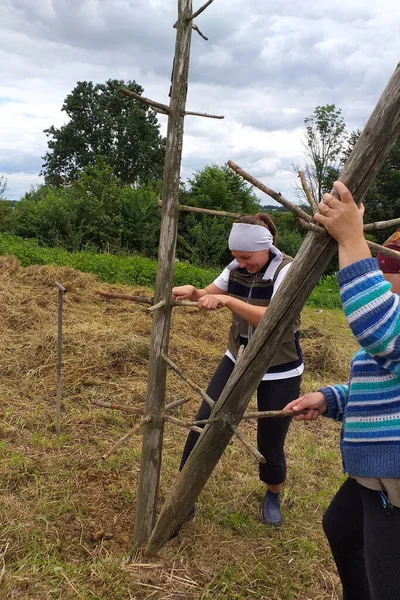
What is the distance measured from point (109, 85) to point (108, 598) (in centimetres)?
3343

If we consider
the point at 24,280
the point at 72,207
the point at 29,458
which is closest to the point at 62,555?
the point at 29,458

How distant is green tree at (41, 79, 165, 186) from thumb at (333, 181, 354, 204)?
2979 centimetres

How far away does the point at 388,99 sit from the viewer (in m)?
1.12

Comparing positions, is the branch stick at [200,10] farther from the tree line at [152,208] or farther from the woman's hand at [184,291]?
the tree line at [152,208]

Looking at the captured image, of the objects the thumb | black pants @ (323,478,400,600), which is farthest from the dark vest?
the thumb

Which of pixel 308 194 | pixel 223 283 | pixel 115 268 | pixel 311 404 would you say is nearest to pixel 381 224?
pixel 308 194

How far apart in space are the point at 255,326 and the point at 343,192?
118 cm

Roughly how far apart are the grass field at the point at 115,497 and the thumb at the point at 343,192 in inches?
73.0

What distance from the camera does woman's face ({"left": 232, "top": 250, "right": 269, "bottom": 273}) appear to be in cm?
231

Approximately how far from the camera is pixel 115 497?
8.96ft

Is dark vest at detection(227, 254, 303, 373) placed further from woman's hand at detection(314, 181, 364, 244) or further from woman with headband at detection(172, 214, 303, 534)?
woman's hand at detection(314, 181, 364, 244)

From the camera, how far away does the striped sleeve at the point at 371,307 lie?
1165mm

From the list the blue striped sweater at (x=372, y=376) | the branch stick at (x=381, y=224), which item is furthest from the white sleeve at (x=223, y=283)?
the branch stick at (x=381, y=224)

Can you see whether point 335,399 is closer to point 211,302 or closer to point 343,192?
point 211,302
